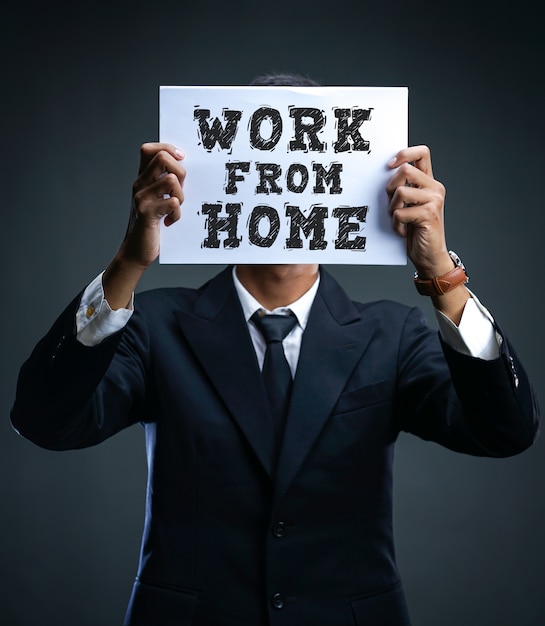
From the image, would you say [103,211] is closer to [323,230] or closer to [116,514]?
[116,514]

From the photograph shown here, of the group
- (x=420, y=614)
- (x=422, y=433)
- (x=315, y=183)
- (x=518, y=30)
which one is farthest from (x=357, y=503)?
(x=518, y=30)

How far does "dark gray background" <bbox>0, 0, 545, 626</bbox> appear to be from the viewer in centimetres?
293

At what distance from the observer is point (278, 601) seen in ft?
5.14

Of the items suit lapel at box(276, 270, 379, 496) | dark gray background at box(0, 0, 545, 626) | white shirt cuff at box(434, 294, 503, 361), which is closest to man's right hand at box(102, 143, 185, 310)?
suit lapel at box(276, 270, 379, 496)

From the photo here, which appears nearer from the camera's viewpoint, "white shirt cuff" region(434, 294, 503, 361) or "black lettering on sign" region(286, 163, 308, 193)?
"white shirt cuff" region(434, 294, 503, 361)

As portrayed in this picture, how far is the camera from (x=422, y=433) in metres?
1.73

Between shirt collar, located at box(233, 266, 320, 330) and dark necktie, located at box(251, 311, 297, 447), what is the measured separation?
2 cm

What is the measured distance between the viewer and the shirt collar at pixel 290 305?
1.75 metres

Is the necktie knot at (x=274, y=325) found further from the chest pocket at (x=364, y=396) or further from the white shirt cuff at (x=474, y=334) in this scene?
the white shirt cuff at (x=474, y=334)

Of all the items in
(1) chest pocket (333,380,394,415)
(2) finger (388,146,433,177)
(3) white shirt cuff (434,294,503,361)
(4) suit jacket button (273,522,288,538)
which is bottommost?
(4) suit jacket button (273,522,288,538)

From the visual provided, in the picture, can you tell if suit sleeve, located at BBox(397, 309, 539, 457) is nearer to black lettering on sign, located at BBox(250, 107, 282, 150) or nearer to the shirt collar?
the shirt collar

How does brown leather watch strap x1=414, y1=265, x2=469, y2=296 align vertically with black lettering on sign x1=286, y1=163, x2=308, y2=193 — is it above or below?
below

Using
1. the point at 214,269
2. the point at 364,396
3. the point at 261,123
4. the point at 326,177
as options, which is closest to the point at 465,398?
the point at 364,396

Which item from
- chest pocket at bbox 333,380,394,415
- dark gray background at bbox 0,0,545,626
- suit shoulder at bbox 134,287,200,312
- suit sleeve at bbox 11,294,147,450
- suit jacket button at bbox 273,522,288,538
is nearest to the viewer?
suit sleeve at bbox 11,294,147,450
